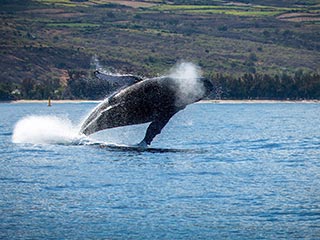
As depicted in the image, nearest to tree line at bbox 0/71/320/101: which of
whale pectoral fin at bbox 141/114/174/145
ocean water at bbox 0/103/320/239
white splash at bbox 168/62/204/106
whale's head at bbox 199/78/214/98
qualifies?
ocean water at bbox 0/103/320/239

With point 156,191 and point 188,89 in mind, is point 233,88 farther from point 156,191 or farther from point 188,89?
point 156,191

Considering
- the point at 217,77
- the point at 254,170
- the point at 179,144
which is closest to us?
the point at 254,170

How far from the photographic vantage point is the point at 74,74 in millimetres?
158750

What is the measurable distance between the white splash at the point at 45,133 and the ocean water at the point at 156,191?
0.21 m

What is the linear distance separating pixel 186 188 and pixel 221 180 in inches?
71.2

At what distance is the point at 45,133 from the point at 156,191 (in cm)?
1576

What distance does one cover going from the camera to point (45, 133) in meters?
40.5

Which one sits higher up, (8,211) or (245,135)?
(245,135)

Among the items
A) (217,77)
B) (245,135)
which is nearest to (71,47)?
(217,77)

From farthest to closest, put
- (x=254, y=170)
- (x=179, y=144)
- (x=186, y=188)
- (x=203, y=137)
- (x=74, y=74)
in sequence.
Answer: (x=74, y=74) < (x=203, y=137) < (x=179, y=144) < (x=254, y=170) < (x=186, y=188)

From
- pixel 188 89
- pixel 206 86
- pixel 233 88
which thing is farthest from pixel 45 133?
pixel 233 88

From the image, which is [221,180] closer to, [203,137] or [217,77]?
[203,137]

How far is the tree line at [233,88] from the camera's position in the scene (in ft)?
468

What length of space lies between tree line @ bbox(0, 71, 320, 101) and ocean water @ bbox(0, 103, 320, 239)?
104451 mm
